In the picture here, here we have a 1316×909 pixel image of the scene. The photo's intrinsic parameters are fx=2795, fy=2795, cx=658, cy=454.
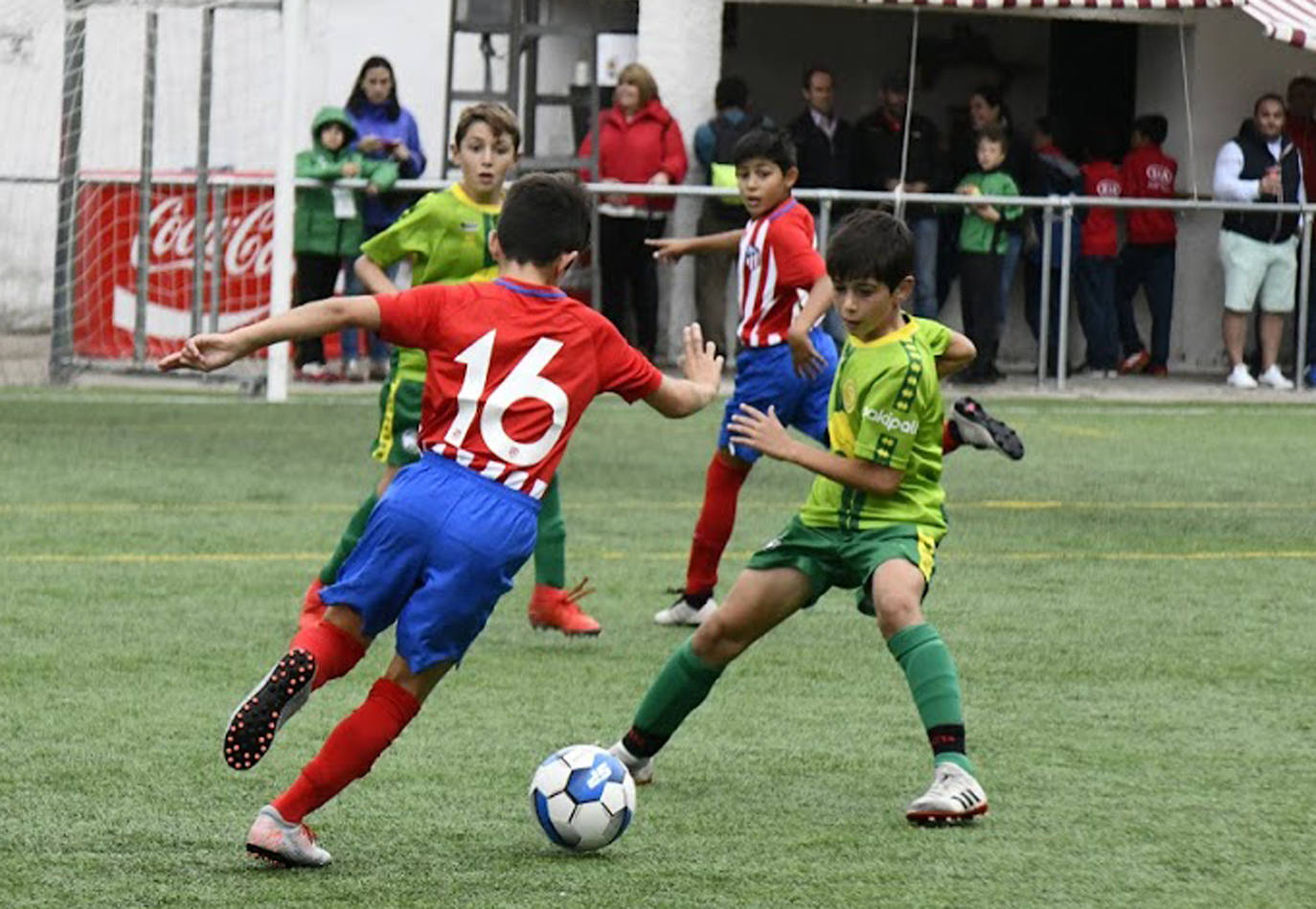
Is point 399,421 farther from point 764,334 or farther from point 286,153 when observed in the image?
point 286,153

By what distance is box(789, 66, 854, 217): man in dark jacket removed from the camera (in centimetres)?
1927

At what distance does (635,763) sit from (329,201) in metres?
11.5

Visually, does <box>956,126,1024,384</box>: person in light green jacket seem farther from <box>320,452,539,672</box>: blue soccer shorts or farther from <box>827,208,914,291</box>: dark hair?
<box>320,452,539,672</box>: blue soccer shorts

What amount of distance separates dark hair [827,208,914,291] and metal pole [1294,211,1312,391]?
12959 millimetres

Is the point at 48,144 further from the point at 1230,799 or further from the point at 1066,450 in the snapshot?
the point at 1230,799

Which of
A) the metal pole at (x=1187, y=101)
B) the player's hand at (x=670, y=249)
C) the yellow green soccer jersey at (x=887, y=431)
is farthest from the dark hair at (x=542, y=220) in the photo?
the metal pole at (x=1187, y=101)

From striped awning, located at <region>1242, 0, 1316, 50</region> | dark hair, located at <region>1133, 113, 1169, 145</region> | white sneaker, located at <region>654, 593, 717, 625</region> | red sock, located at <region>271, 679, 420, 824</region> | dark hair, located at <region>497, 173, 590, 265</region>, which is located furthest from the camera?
dark hair, located at <region>1133, 113, 1169, 145</region>

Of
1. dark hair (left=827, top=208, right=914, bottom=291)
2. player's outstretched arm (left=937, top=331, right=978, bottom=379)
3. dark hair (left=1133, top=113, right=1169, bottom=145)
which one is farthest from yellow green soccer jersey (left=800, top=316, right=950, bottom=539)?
dark hair (left=1133, top=113, right=1169, bottom=145)

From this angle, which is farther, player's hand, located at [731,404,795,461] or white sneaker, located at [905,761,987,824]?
player's hand, located at [731,404,795,461]

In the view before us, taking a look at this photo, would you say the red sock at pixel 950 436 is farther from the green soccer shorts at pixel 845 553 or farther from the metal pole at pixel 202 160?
the metal pole at pixel 202 160

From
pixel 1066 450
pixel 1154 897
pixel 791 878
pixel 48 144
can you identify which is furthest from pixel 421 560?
pixel 48 144

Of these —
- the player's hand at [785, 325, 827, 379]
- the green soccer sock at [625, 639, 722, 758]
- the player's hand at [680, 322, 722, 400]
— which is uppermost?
the player's hand at [680, 322, 722, 400]

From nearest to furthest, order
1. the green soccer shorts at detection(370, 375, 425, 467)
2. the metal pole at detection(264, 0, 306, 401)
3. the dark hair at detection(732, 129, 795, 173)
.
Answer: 1. the green soccer shorts at detection(370, 375, 425, 467)
2. the dark hair at detection(732, 129, 795, 173)
3. the metal pole at detection(264, 0, 306, 401)

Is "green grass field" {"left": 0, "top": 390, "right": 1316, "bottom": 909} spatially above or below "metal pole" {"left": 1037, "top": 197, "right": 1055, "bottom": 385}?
below
